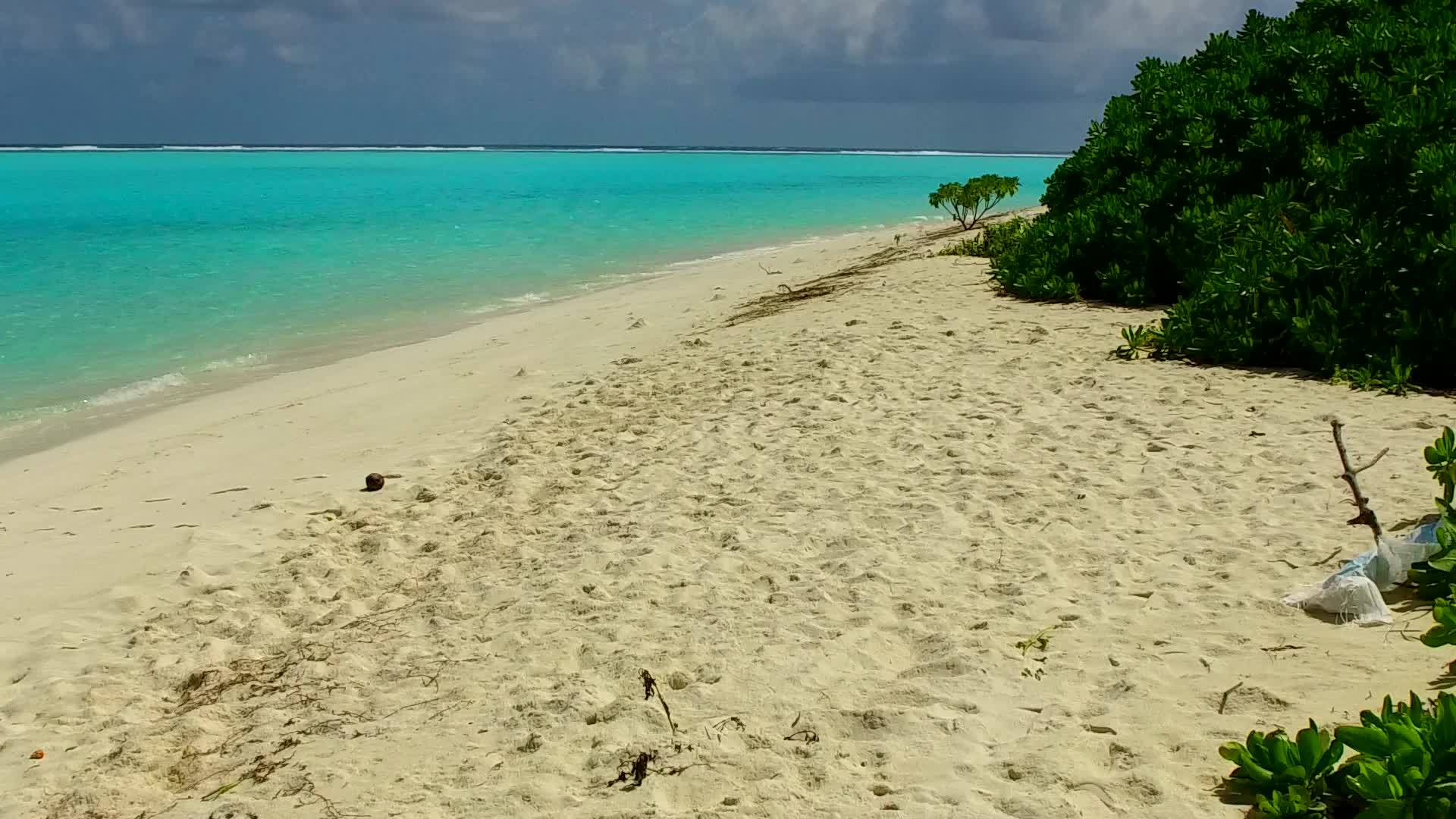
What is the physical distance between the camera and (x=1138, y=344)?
8109 mm

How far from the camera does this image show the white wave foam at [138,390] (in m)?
11.0

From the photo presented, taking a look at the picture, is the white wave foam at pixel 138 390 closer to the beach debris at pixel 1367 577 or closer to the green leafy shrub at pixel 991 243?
the green leafy shrub at pixel 991 243

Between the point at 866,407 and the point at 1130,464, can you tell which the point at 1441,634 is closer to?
the point at 1130,464

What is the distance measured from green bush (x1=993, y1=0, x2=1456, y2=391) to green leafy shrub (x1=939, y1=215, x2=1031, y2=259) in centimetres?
147

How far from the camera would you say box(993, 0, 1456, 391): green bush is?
7.04 metres

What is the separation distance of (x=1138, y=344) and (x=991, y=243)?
6.42 meters

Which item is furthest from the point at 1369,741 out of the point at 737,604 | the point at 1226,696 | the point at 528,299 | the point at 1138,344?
the point at 528,299

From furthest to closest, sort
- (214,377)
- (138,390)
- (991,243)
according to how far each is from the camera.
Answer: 1. (991,243)
2. (214,377)
3. (138,390)

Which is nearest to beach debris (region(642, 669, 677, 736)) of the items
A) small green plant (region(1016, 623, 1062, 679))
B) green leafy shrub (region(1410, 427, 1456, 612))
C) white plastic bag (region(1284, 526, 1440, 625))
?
small green plant (region(1016, 623, 1062, 679))

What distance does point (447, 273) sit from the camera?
20703 mm

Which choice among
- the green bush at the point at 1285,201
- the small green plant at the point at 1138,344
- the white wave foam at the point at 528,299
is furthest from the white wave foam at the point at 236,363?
the small green plant at the point at 1138,344

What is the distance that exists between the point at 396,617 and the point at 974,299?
7558 millimetres

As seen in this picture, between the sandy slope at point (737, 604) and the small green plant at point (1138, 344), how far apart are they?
0.81ft

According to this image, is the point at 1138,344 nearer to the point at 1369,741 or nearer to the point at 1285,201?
the point at 1285,201
